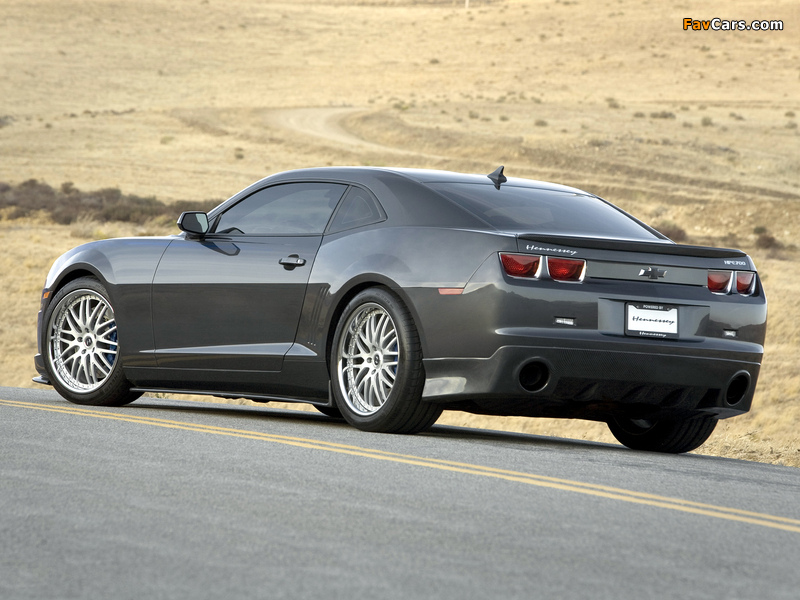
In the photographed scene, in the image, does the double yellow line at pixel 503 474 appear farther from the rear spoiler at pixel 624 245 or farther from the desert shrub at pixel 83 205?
the desert shrub at pixel 83 205

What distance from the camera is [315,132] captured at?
61.7 metres

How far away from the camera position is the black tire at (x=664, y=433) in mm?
8742

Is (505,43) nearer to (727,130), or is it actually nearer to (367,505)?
(727,130)

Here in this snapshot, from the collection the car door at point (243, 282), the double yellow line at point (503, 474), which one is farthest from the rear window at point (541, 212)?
the double yellow line at point (503, 474)

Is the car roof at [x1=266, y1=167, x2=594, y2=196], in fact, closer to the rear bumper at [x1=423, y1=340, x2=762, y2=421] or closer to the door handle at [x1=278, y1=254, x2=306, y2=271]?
the door handle at [x1=278, y1=254, x2=306, y2=271]

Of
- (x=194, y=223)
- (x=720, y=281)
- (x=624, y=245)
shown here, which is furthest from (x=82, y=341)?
(x=720, y=281)

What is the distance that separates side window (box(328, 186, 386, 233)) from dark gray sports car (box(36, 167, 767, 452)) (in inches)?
0.6

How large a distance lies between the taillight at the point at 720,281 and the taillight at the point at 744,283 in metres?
0.09

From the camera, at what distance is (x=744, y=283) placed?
8281 mm

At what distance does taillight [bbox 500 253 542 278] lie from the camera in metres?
7.65

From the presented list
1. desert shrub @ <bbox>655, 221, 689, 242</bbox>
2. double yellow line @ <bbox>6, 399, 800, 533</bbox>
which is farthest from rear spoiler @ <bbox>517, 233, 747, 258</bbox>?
desert shrub @ <bbox>655, 221, 689, 242</bbox>

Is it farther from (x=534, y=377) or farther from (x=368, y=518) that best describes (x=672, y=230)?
(x=368, y=518)

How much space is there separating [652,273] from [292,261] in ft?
7.35

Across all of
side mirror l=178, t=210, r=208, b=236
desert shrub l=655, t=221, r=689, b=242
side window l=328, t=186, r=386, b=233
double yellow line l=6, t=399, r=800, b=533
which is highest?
side window l=328, t=186, r=386, b=233
